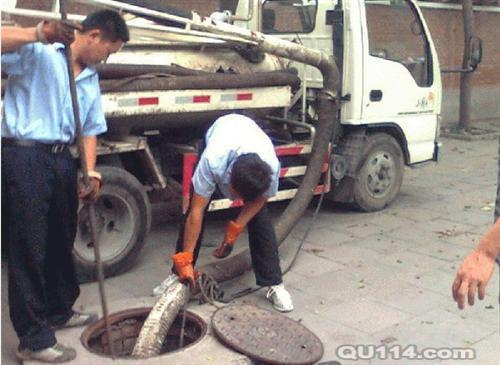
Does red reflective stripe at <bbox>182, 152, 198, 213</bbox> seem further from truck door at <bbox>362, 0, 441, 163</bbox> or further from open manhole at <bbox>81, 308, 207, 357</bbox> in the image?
truck door at <bbox>362, 0, 441, 163</bbox>

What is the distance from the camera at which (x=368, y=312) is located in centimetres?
485

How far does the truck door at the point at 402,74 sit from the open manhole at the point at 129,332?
3293 millimetres

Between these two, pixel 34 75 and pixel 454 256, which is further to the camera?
pixel 454 256

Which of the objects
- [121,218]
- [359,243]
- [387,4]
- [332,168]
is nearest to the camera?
[121,218]

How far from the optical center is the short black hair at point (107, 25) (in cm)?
392

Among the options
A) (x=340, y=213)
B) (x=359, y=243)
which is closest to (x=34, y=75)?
(x=359, y=243)

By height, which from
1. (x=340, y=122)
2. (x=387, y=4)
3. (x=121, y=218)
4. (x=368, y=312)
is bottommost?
(x=368, y=312)

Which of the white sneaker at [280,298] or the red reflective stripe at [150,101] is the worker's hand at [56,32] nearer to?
the red reflective stripe at [150,101]

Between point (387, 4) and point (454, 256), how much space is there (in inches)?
106

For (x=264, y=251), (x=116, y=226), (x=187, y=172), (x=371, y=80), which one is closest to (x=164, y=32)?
(x=187, y=172)

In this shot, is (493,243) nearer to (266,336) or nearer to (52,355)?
(266,336)

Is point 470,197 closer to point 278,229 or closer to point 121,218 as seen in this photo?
point 278,229

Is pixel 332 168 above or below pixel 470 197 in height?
above

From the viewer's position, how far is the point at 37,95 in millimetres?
3760
